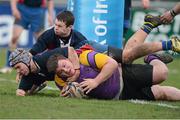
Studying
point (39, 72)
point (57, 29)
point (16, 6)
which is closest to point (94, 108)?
point (39, 72)

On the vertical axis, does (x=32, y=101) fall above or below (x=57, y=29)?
below

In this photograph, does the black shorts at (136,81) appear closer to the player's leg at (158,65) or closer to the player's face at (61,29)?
the player's leg at (158,65)

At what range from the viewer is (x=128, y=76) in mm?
9273

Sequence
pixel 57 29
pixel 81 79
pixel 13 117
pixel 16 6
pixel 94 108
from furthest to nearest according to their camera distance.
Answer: pixel 16 6 → pixel 57 29 → pixel 81 79 → pixel 94 108 → pixel 13 117

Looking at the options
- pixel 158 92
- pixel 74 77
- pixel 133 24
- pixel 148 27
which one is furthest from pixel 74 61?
pixel 133 24

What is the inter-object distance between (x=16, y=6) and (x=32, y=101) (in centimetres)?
653

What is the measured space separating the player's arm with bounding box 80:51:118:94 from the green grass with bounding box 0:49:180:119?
21 cm

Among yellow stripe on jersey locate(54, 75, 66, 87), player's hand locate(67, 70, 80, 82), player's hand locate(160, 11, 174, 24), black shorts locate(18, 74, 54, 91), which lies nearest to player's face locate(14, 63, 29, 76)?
black shorts locate(18, 74, 54, 91)

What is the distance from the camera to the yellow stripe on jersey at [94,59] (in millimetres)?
8945

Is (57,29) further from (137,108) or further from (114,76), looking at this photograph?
(137,108)

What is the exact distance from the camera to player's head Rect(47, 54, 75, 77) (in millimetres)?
8727

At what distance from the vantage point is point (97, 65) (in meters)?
8.97

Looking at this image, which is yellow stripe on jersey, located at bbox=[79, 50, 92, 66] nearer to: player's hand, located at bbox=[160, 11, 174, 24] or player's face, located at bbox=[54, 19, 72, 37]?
player's face, located at bbox=[54, 19, 72, 37]

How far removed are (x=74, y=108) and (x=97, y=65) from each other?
88 cm
